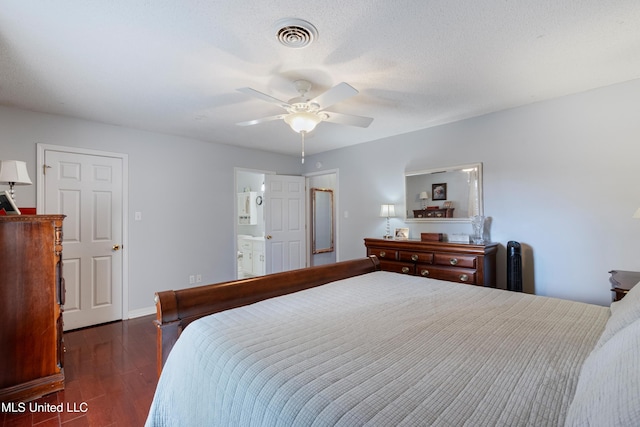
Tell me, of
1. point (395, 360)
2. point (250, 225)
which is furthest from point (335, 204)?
point (395, 360)

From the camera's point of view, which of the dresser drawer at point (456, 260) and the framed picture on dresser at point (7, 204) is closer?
the framed picture on dresser at point (7, 204)

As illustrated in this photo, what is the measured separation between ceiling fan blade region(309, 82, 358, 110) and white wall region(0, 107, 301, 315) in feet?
8.87

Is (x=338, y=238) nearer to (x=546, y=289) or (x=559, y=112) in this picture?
(x=546, y=289)

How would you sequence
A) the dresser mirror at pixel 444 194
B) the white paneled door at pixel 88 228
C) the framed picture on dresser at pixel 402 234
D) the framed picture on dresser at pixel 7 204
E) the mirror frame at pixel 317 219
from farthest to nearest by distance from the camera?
1. the mirror frame at pixel 317 219
2. the framed picture on dresser at pixel 402 234
3. the dresser mirror at pixel 444 194
4. the white paneled door at pixel 88 228
5. the framed picture on dresser at pixel 7 204

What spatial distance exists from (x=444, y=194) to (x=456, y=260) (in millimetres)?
912

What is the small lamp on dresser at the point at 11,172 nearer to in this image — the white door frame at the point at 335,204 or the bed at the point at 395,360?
the bed at the point at 395,360

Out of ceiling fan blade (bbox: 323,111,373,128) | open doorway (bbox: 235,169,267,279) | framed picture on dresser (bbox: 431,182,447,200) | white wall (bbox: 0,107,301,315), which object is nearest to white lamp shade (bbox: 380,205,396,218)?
framed picture on dresser (bbox: 431,182,447,200)

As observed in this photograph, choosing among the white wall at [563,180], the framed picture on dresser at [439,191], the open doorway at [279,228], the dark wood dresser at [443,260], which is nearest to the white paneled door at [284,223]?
the open doorway at [279,228]

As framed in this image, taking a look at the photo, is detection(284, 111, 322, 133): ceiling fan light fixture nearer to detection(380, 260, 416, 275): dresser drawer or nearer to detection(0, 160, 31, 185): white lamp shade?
detection(380, 260, 416, 275): dresser drawer

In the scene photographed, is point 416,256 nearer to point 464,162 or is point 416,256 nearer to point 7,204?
point 464,162

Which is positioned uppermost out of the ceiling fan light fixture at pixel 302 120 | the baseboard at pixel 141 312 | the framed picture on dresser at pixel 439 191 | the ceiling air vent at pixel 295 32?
the ceiling air vent at pixel 295 32

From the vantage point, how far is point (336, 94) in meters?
2.00

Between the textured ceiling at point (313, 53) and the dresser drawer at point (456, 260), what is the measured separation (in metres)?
1.57

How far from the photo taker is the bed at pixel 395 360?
0.74 meters
